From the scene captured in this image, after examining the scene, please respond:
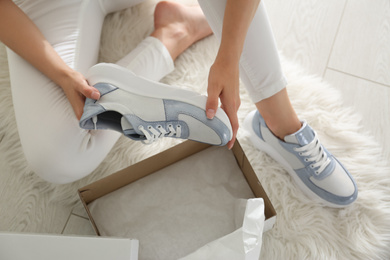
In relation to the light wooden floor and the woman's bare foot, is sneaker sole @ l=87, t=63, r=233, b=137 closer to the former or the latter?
the woman's bare foot

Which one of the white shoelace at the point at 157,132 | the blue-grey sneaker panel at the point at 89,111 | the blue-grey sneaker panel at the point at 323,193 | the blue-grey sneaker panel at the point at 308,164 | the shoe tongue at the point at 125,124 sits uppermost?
the blue-grey sneaker panel at the point at 89,111

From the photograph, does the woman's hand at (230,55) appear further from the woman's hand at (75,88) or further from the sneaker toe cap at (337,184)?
the sneaker toe cap at (337,184)

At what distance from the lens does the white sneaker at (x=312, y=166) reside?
897 millimetres

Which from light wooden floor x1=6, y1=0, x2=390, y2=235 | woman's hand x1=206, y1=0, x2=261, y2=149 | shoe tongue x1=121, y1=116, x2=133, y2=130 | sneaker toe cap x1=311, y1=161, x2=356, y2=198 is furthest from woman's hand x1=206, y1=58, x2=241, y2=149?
light wooden floor x1=6, y1=0, x2=390, y2=235

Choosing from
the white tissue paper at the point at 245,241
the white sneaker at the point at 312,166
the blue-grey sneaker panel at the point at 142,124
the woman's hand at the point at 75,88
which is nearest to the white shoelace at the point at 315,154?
the white sneaker at the point at 312,166

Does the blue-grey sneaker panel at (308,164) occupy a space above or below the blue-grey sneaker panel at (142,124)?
below

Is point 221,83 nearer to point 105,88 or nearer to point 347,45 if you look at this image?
point 105,88

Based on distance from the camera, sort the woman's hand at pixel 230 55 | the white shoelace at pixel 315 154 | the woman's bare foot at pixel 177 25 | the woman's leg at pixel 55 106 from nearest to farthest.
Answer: the woman's hand at pixel 230 55 → the woman's leg at pixel 55 106 → the white shoelace at pixel 315 154 → the woman's bare foot at pixel 177 25

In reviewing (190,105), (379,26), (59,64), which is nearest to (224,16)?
(190,105)

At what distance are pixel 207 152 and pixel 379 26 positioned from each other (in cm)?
72

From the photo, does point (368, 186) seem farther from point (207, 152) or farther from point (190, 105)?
point (190, 105)

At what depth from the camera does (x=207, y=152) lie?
1024mm

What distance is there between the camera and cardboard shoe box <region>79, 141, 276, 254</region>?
873 millimetres

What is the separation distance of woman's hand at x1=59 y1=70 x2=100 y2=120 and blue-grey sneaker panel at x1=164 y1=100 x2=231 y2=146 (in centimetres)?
17
